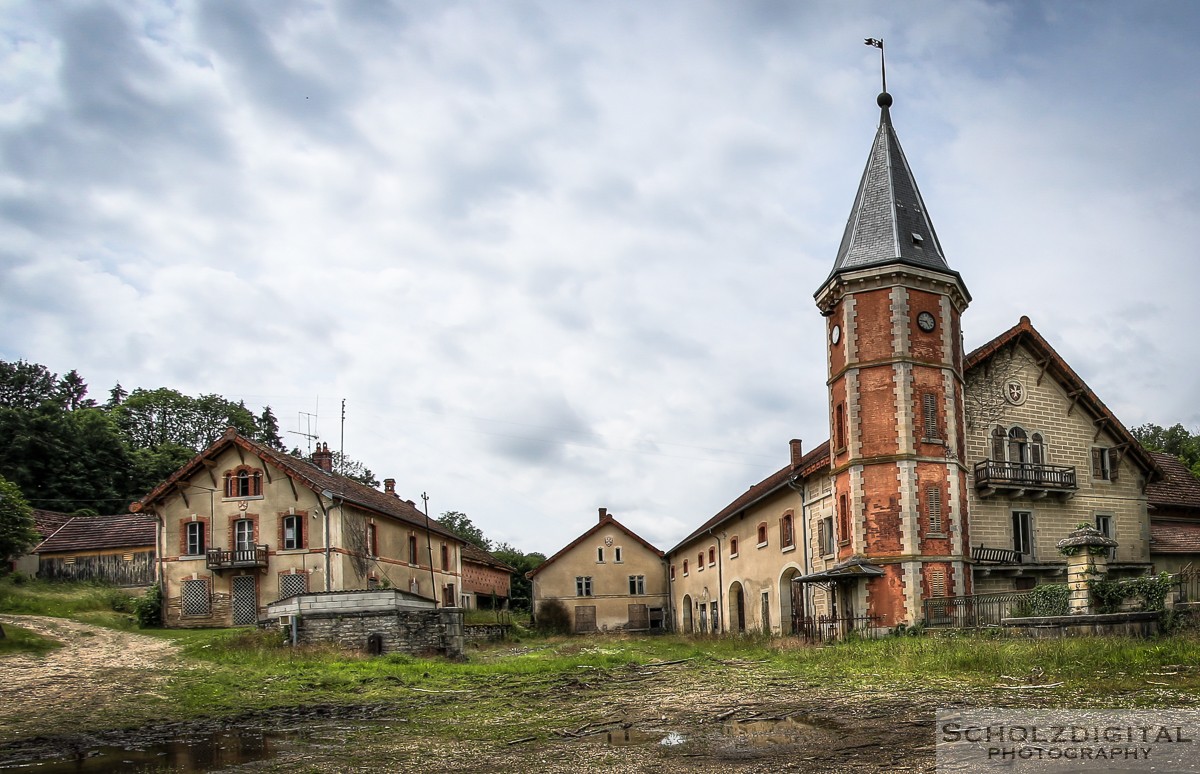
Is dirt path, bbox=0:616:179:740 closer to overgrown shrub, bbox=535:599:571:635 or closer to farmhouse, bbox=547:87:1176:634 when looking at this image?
farmhouse, bbox=547:87:1176:634

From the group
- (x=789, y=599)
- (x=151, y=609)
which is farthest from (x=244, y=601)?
(x=789, y=599)

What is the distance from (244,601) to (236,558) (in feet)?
5.39

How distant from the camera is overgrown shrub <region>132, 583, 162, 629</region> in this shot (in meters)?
35.1

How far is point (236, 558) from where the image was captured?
114 feet

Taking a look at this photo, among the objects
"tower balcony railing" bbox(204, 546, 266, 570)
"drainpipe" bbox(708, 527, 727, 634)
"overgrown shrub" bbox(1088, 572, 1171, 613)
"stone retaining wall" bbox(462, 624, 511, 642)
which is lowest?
"stone retaining wall" bbox(462, 624, 511, 642)

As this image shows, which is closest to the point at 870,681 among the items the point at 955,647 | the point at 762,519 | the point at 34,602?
the point at 955,647

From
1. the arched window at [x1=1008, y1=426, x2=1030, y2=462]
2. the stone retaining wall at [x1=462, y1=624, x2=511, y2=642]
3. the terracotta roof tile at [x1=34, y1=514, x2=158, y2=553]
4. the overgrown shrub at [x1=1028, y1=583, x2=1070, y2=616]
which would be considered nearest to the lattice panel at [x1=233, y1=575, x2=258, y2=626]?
the stone retaining wall at [x1=462, y1=624, x2=511, y2=642]

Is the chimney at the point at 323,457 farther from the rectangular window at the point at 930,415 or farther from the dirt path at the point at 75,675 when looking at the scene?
the rectangular window at the point at 930,415

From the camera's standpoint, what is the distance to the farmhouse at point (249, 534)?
34.6 metres

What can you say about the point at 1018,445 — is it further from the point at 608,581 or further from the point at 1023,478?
the point at 608,581

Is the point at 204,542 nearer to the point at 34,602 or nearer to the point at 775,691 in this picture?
the point at 34,602

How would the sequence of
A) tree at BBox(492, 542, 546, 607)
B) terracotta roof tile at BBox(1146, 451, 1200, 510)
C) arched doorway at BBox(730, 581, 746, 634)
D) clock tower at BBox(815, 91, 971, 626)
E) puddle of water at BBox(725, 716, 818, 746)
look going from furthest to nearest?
1. tree at BBox(492, 542, 546, 607)
2. arched doorway at BBox(730, 581, 746, 634)
3. terracotta roof tile at BBox(1146, 451, 1200, 510)
4. clock tower at BBox(815, 91, 971, 626)
5. puddle of water at BBox(725, 716, 818, 746)

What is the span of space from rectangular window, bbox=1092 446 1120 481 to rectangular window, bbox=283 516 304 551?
26.8 metres

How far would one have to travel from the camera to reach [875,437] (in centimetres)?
2870
